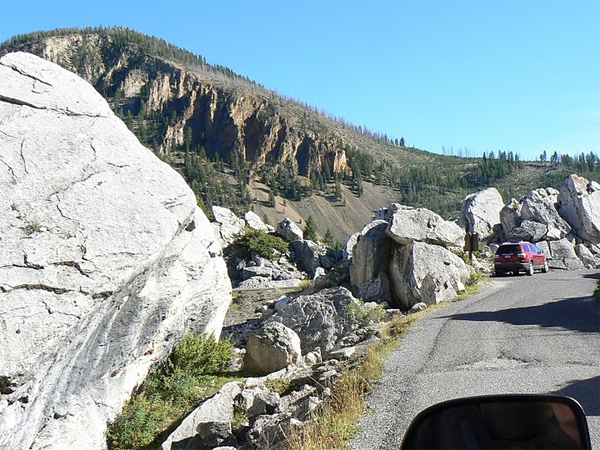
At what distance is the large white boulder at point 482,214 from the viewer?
A: 147 feet

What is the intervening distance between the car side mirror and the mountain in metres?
130

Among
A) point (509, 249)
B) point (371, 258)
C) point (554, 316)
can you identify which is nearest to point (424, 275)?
point (371, 258)

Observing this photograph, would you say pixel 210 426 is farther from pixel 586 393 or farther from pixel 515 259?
pixel 515 259

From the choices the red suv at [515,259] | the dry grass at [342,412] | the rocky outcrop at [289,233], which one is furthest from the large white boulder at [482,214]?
the dry grass at [342,412]

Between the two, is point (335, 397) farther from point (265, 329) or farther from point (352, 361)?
point (265, 329)

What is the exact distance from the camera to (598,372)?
7996mm

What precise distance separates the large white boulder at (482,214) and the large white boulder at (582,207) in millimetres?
5696

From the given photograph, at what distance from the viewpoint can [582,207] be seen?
A: 128 ft

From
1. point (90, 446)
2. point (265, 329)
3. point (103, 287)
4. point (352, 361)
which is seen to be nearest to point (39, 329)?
point (103, 287)

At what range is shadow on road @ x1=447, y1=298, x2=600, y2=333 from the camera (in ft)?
39.5

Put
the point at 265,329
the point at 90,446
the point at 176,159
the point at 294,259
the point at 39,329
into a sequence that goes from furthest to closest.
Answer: the point at 176,159, the point at 294,259, the point at 265,329, the point at 90,446, the point at 39,329

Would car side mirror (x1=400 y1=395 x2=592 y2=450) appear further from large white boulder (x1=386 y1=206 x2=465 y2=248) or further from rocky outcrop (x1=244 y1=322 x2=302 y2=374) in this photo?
large white boulder (x1=386 y1=206 x2=465 y2=248)

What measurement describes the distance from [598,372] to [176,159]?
162 meters

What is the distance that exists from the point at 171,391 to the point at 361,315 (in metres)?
7.75
